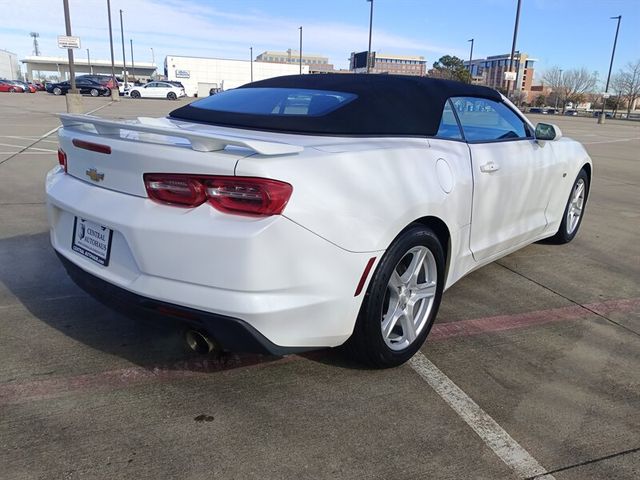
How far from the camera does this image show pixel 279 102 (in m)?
3.32

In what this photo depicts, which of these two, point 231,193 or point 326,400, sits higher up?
point 231,193

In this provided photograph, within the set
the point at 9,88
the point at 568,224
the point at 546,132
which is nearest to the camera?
the point at 546,132

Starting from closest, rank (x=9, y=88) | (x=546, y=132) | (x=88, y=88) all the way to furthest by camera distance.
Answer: (x=546, y=132), (x=88, y=88), (x=9, y=88)

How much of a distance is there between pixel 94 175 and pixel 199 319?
0.92 metres

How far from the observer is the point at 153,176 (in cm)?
229

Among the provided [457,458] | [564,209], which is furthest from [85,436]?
[564,209]

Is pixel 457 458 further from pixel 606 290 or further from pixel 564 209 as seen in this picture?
pixel 564 209

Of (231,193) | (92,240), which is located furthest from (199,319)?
(92,240)

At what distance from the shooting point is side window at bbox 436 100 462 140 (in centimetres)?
322

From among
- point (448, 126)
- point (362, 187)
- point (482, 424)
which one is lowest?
point (482, 424)

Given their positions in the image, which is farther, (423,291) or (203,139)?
(423,291)

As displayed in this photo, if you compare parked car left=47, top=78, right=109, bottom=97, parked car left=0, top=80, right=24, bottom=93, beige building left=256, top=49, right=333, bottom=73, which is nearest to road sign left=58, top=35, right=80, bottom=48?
parked car left=47, top=78, right=109, bottom=97

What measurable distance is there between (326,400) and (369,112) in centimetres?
152

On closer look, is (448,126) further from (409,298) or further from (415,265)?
(409,298)
